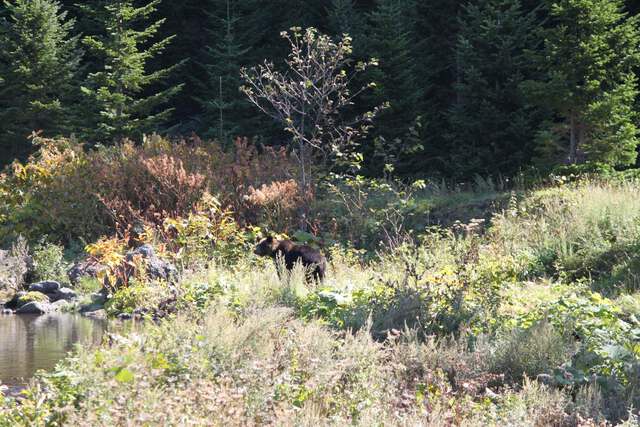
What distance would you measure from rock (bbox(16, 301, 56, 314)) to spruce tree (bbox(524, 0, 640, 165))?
976cm

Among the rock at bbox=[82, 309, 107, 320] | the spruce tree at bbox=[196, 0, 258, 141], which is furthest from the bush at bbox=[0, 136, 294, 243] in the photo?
the spruce tree at bbox=[196, 0, 258, 141]

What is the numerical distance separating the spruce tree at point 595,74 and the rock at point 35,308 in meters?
9.76

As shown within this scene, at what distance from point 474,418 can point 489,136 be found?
13.8 meters

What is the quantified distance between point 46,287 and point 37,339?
343 centimetres

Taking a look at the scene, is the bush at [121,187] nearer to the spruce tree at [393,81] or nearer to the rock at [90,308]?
the rock at [90,308]

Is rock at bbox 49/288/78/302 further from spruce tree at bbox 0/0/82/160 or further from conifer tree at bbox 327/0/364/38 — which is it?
conifer tree at bbox 327/0/364/38

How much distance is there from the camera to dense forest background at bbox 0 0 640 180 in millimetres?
15352

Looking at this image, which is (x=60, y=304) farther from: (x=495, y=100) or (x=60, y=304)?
(x=495, y=100)

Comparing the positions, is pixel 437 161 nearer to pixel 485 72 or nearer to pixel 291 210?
pixel 485 72

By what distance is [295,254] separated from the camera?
33.7 ft

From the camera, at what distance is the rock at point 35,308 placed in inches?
465

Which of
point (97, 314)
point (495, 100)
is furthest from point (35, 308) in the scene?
point (495, 100)

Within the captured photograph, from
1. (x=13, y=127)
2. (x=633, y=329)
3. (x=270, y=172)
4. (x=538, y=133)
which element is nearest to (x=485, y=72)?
(x=538, y=133)

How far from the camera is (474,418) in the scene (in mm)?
5043
